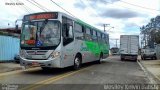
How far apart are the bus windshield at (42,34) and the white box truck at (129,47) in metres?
22.8

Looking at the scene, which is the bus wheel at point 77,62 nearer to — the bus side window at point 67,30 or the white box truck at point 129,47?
the bus side window at point 67,30

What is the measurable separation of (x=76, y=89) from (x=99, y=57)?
15856 millimetres

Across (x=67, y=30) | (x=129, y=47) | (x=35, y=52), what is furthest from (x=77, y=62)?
(x=129, y=47)

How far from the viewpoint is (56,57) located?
50.8 feet

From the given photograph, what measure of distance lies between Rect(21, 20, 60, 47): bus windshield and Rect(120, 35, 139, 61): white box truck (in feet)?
74.9

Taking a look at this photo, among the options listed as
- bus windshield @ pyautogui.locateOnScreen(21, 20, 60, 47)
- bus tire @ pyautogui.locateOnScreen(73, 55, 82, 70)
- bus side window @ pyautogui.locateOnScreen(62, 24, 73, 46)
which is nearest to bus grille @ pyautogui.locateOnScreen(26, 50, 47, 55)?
bus windshield @ pyautogui.locateOnScreen(21, 20, 60, 47)

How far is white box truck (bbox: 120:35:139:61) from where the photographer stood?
1468 inches

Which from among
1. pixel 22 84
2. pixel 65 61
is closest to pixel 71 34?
pixel 65 61

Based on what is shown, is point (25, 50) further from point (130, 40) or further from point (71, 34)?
point (130, 40)

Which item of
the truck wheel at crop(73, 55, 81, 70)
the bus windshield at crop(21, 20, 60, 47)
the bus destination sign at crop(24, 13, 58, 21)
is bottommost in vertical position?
the truck wheel at crop(73, 55, 81, 70)

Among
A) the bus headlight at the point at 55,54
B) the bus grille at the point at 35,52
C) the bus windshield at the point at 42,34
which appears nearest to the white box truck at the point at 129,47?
the bus windshield at the point at 42,34

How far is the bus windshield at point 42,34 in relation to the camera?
15.5 metres

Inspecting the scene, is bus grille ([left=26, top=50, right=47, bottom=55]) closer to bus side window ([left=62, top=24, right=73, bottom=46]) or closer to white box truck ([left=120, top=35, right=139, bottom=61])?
bus side window ([left=62, top=24, right=73, bottom=46])

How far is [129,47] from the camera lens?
3750 centimetres
